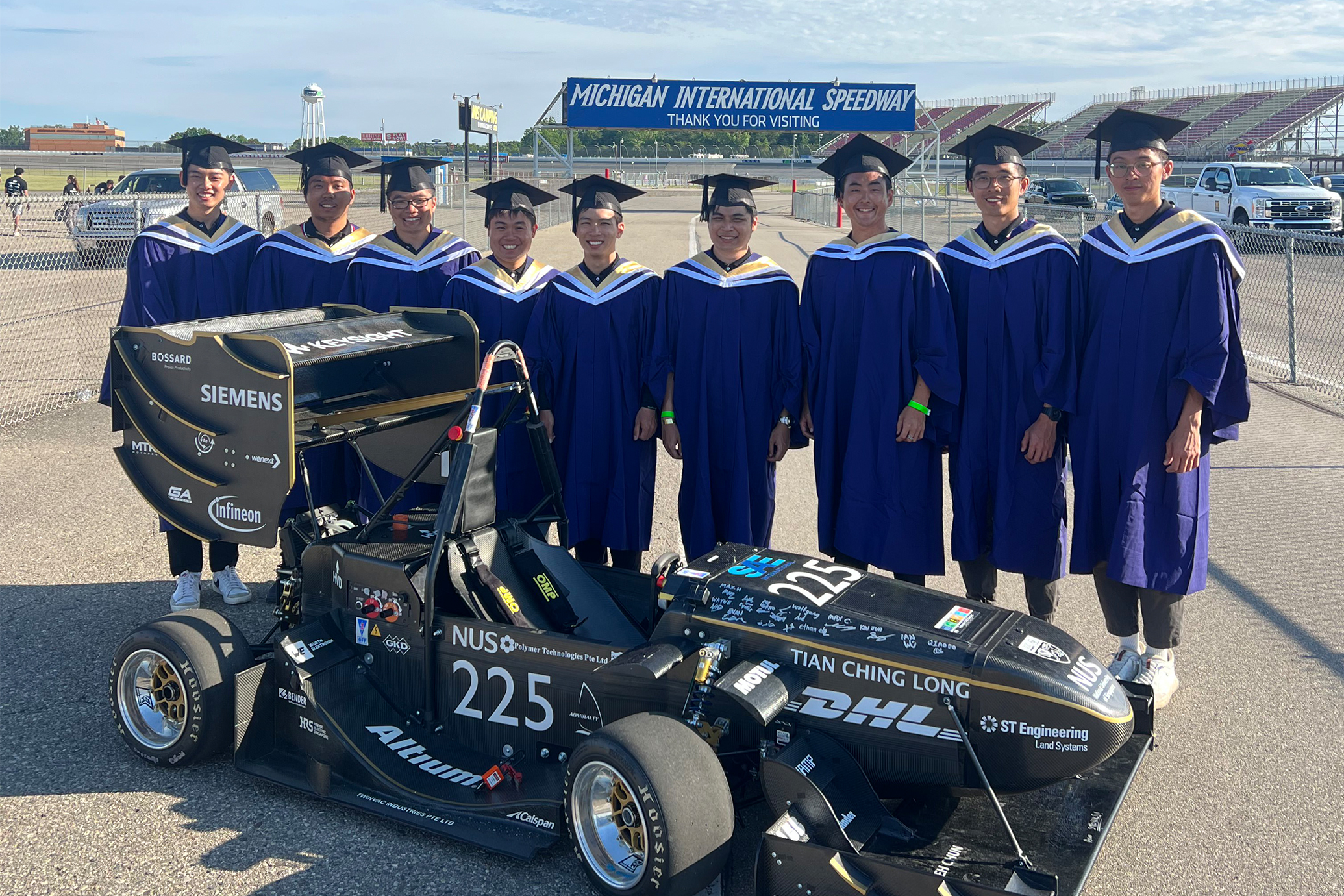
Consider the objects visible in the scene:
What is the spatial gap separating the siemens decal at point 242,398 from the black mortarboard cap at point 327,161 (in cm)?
204

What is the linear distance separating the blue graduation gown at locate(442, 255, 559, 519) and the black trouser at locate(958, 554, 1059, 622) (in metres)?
2.30

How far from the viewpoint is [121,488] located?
319 inches

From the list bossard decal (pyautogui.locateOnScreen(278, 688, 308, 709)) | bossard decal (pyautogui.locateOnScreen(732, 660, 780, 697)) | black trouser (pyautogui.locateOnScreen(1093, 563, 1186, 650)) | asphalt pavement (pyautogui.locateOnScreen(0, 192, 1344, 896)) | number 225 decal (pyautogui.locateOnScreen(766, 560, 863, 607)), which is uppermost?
number 225 decal (pyautogui.locateOnScreen(766, 560, 863, 607))

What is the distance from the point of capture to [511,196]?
587 centimetres

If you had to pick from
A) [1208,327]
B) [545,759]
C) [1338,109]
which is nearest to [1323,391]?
[1208,327]

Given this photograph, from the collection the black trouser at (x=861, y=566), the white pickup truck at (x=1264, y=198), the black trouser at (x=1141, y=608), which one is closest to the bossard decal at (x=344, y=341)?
the black trouser at (x=861, y=566)

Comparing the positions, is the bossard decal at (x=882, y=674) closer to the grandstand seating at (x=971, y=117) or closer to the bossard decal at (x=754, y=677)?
the bossard decal at (x=754, y=677)

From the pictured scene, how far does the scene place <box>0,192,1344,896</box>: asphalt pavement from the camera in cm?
371

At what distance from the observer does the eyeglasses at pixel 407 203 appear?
19.5ft

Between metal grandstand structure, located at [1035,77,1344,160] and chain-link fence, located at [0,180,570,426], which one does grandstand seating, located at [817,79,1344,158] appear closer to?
metal grandstand structure, located at [1035,77,1344,160]

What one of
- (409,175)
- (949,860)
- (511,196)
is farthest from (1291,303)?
(949,860)

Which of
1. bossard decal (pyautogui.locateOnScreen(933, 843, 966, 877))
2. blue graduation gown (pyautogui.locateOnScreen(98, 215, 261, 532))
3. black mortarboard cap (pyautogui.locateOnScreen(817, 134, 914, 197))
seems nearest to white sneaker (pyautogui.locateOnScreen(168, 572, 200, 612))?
blue graduation gown (pyautogui.locateOnScreen(98, 215, 261, 532))

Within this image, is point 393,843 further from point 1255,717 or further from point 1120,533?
point 1255,717

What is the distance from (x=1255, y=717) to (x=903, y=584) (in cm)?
193
